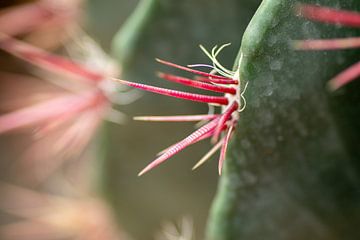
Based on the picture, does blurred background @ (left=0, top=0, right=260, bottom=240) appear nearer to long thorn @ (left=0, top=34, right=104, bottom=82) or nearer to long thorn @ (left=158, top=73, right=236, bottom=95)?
long thorn @ (left=0, top=34, right=104, bottom=82)

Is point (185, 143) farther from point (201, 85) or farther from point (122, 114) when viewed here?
point (122, 114)

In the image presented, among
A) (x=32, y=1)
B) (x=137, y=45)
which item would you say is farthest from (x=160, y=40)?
(x=32, y=1)

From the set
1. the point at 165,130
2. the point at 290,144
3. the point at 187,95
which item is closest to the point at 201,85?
the point at 187,95

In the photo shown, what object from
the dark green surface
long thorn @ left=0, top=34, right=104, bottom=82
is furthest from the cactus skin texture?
long thorn @ left=0, top=34, right=104, bottom=82

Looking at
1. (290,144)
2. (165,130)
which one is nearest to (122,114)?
(165,130)

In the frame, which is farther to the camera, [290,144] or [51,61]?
[51,61]

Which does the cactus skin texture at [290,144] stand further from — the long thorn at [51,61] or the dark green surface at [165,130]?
the long thorn at [51,61]

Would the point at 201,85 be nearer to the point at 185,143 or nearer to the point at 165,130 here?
the point at 185,143

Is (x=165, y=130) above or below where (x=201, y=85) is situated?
below
